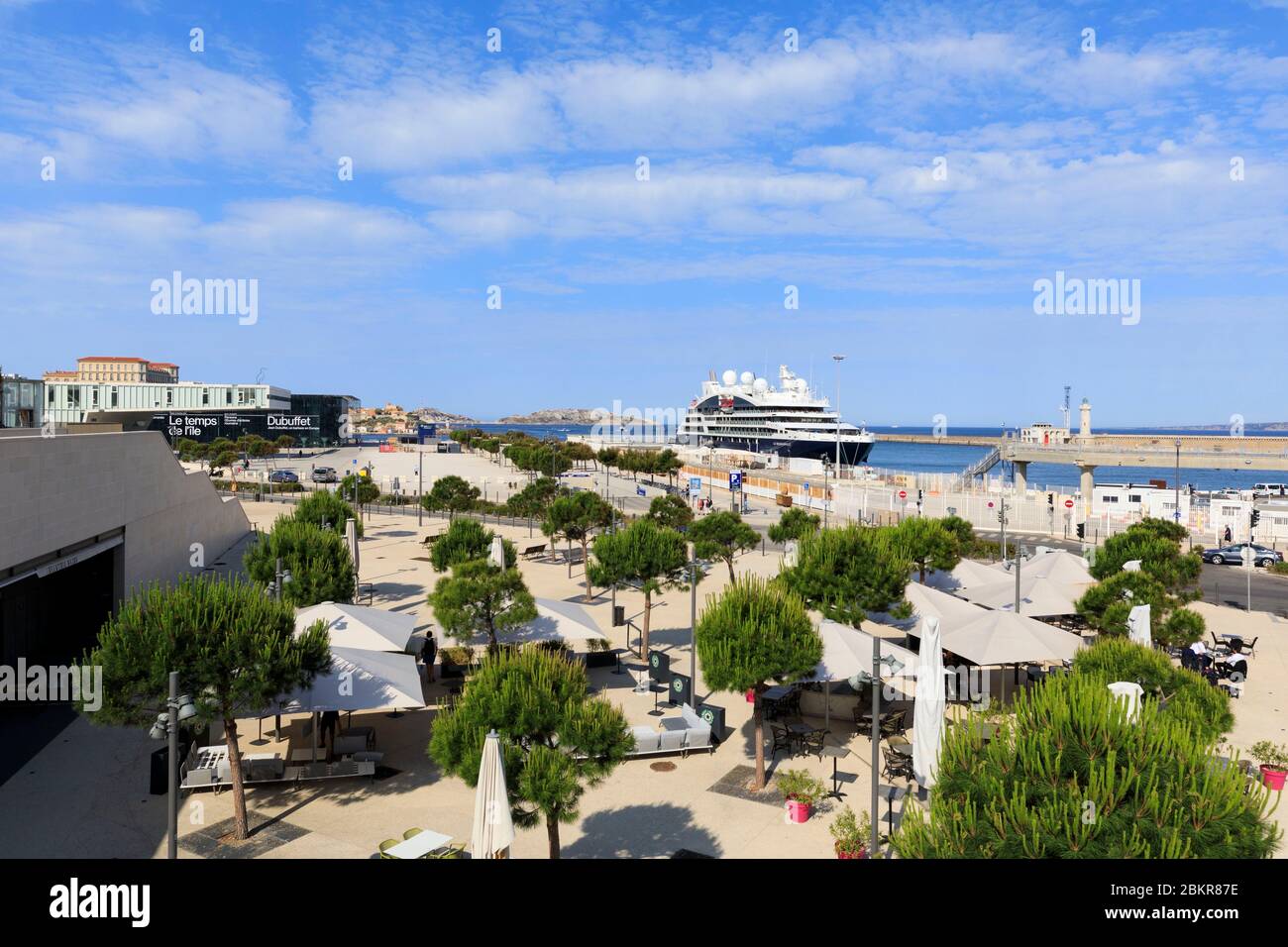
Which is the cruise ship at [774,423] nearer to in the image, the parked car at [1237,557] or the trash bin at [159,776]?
the parked car at [1237,557]

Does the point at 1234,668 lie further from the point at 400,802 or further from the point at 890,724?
the point at 400,802

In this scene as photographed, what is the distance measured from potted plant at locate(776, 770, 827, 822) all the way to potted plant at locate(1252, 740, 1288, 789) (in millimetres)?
7270

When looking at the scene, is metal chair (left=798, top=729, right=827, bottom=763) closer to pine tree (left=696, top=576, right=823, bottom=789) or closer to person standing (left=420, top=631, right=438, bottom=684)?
pine tree (left=696, top=576, right=823, bottom=789)

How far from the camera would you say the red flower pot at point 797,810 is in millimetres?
12430

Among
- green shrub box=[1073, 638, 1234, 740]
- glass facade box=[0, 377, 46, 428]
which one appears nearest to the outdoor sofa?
green shrub box=[1073, 638, 1234, 740]

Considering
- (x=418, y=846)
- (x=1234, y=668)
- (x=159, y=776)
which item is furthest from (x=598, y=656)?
(x=1234, y=668)

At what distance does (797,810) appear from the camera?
40.8ft

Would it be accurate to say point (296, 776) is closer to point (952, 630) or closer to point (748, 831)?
point (748, 831)

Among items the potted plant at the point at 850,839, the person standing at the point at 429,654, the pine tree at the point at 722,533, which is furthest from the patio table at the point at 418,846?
the pine tree at the point at 722,533

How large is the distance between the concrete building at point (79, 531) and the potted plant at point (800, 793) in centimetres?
1379

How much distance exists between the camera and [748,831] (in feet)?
39.9

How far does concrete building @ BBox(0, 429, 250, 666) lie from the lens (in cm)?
1528
